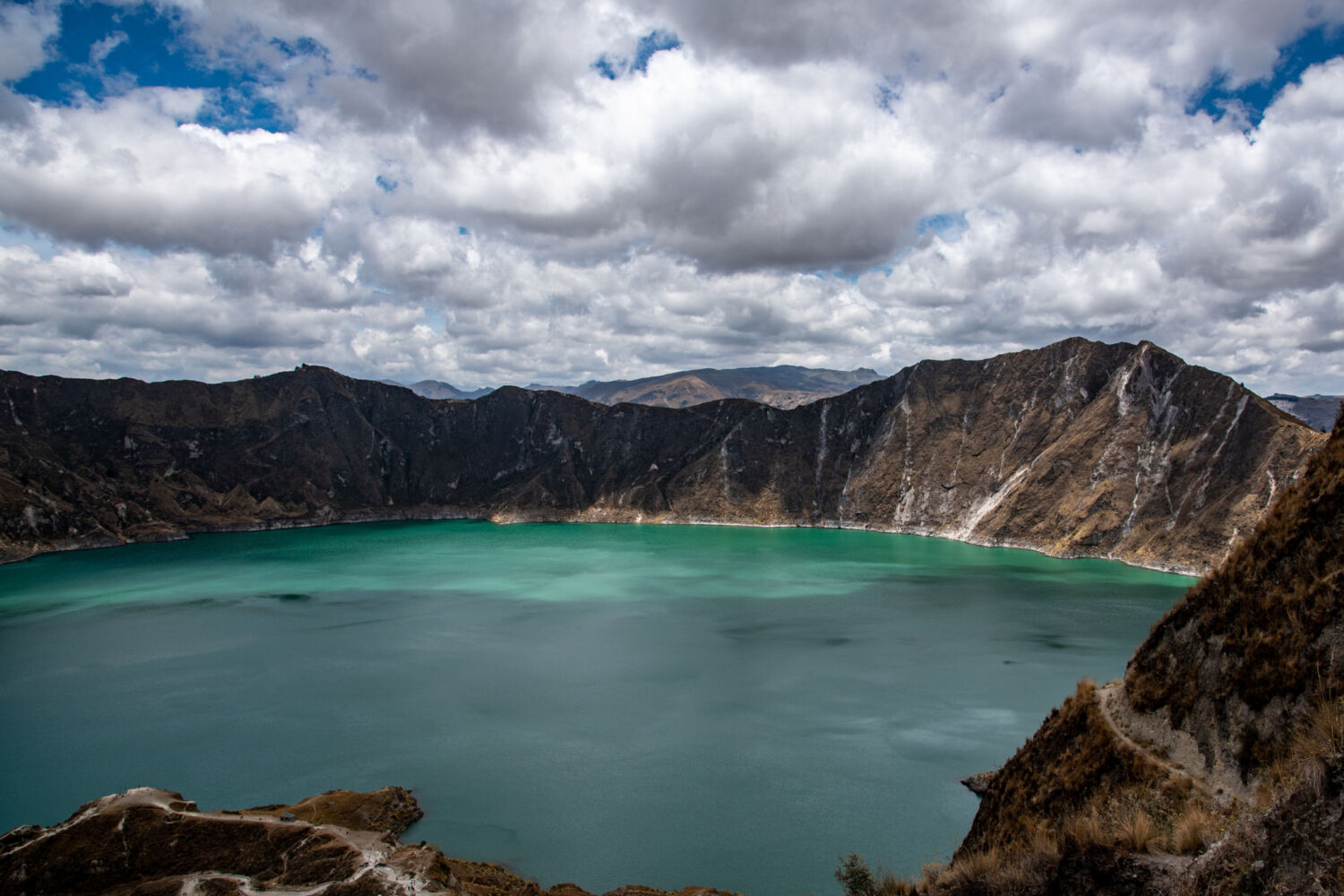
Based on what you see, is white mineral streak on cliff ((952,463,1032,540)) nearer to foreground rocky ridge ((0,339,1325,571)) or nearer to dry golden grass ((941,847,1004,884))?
foreground rocky ridge ((0,339,1325,571))

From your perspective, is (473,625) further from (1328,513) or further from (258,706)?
(1328,513)

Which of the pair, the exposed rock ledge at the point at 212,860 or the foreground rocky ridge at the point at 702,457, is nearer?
the exposed rock ledge at the point at 212,860

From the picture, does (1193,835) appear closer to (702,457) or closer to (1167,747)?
(1167,747)

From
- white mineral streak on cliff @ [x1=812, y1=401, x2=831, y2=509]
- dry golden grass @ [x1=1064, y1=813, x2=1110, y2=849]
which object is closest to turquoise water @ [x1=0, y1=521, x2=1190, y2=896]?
dry golden grass @ [x1=1064, y1=813, x2=1110, y2=849]

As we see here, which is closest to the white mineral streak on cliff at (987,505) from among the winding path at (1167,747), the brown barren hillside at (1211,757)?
the brown barren hillside at (1211,757)

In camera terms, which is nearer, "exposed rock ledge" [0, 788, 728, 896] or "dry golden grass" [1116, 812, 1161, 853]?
"dry golden grass" [1116, 812, 1161, 853]

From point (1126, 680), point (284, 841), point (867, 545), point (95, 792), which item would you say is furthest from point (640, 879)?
point (867, 545)

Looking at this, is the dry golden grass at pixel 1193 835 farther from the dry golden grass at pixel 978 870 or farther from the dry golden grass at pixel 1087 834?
the dry golden grass at pixel 978 870
